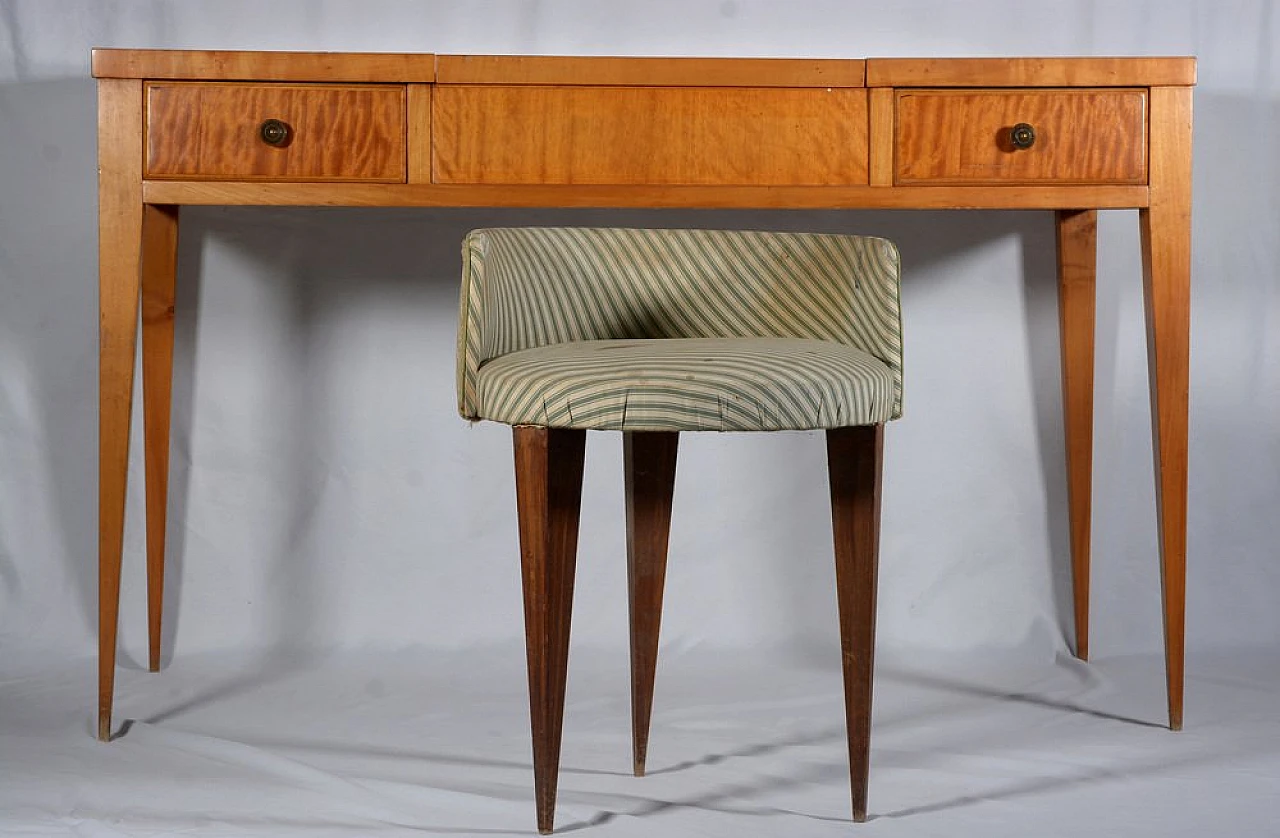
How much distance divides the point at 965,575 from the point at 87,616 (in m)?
1.43

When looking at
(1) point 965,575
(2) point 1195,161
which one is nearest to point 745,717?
(1) point 965,575

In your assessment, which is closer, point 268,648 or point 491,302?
point 491,302

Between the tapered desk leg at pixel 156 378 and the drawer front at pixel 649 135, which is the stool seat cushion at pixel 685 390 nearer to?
the drawer front at pixel 649 135

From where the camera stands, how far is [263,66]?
1.68 m

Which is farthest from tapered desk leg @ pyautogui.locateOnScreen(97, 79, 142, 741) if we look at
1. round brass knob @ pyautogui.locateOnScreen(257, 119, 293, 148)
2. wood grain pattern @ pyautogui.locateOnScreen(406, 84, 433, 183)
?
wood grain pattern @ pyautogui.locateOnScreen(406, 84, 433, 183)

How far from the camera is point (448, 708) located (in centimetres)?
197

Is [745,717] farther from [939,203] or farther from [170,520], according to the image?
[170,520]

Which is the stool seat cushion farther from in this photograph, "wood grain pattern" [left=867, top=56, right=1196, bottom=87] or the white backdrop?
the white backdrop

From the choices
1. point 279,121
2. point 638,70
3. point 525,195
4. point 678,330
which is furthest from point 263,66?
point 678,330

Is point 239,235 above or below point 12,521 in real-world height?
above

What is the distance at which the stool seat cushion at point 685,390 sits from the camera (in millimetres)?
1271

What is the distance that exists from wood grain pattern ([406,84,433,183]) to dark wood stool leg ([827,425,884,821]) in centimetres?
61

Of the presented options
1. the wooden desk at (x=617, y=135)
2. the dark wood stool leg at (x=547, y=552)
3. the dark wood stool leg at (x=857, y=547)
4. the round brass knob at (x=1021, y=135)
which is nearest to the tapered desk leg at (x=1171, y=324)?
the wooden desk at (x=617, y=135)

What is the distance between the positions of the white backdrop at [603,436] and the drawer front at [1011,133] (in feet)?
1.71
